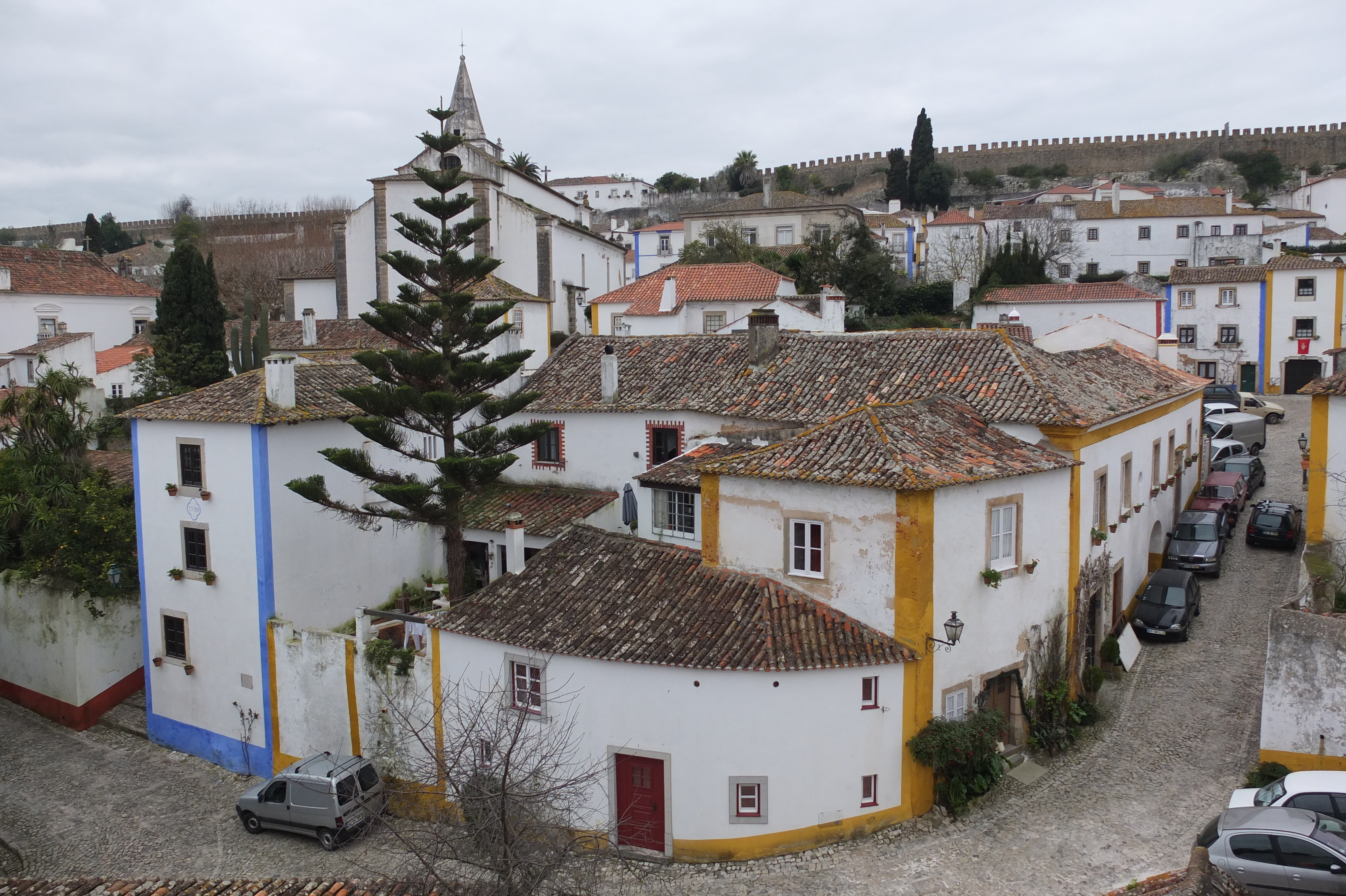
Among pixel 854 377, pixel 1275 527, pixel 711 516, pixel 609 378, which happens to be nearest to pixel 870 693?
pixel 711 516

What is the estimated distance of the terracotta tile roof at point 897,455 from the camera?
14.4m

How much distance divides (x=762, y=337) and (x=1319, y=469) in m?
11.4

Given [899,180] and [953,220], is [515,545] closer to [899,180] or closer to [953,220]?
[953,220]

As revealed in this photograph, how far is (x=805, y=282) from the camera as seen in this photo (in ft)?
152

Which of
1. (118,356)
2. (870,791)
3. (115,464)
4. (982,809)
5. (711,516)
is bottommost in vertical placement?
(982,809)

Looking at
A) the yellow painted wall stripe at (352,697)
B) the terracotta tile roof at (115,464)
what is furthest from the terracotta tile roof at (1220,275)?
the terracotta tile roof at (115,464)

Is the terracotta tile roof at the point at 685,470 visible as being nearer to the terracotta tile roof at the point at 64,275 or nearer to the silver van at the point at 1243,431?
the silver van at the point at 1243,431

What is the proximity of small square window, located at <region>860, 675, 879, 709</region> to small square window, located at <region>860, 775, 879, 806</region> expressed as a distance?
104cm

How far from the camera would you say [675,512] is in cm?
1972

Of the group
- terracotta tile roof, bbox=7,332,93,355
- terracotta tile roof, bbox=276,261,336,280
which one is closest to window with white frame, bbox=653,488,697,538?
terracotta tile roof, bbox=276,261,336,280

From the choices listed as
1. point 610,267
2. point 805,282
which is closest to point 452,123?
point 610,267

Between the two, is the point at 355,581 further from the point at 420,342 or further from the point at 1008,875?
the point at 1008,875

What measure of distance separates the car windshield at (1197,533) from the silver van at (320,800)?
1878 centimetres

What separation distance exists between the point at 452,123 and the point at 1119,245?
36378 millimetres
